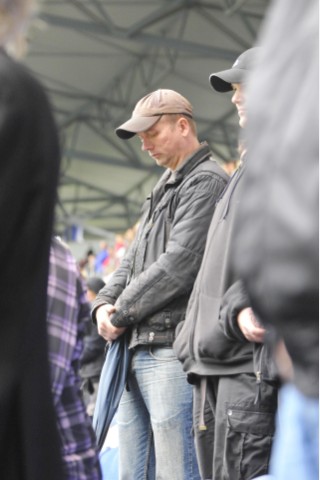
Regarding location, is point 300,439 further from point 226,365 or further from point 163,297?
point 163,297

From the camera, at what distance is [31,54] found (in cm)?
1812

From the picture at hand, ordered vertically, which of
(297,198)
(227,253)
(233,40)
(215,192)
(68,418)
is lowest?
(68,418)

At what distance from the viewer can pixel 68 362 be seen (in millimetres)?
2072

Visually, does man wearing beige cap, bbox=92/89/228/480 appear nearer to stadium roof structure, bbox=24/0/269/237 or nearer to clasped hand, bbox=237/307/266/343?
clasped hand, bbox=237/307/266/343

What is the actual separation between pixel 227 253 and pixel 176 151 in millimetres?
1078

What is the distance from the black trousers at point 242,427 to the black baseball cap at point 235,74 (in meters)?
1.20

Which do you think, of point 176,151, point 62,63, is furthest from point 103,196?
point 176,151

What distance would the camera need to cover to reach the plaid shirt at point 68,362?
80.2 inches

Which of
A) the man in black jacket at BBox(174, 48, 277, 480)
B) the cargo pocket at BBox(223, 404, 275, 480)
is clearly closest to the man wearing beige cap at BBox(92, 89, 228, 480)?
the man in black jacket at BBox(174, 48, 277, 480)

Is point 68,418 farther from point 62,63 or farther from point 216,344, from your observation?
point 62,63

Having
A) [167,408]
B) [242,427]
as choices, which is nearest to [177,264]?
[167,408]

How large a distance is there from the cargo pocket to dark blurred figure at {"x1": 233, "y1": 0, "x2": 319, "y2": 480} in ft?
7.06

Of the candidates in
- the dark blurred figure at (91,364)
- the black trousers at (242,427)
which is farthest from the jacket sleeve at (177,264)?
the dark blurred figure at (91,364)

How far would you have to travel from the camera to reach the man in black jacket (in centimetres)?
339
